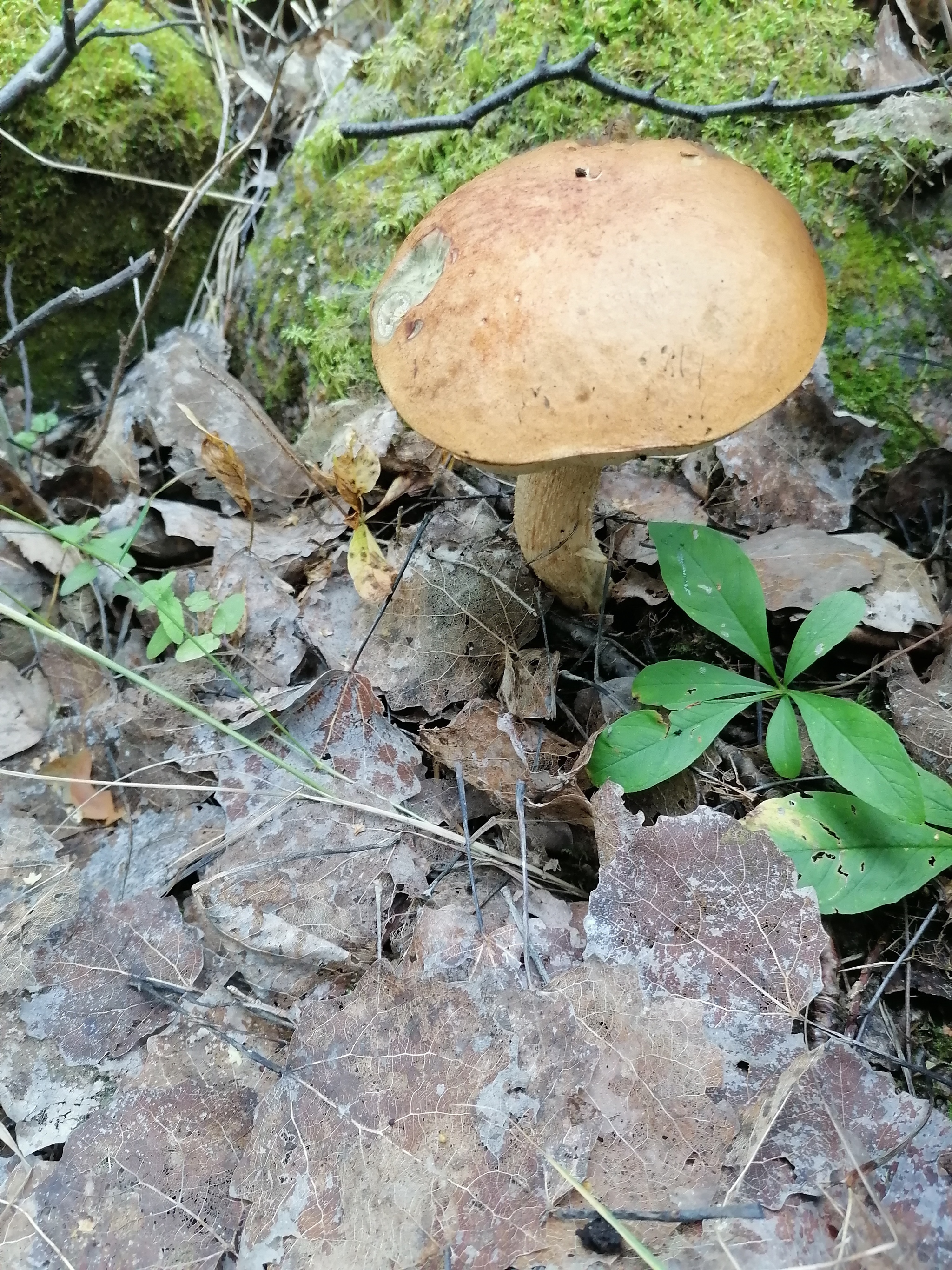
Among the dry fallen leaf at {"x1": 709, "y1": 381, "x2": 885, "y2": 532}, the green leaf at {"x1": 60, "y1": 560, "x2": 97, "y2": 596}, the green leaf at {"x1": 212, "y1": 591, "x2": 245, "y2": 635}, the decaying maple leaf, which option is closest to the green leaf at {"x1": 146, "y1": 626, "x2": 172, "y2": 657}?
the green leaf at {"x1": 212, "y1": 591, "x2": 245, "y2": 635}

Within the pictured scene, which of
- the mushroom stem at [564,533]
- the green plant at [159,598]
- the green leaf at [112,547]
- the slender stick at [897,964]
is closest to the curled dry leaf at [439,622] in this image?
the mushroom stem at [564,533]

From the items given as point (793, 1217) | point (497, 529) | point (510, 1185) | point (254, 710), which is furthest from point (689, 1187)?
point (497, 529)

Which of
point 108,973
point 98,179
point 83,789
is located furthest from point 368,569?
point 98,179

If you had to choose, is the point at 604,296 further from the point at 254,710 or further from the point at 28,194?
the point at 28,194

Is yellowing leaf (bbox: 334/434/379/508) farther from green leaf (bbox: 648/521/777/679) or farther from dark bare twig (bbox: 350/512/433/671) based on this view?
green leaf (bbox: 648/521/777/679)

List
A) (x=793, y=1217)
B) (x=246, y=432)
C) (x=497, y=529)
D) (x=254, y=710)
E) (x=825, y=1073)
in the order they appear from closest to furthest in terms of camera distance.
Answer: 1. (x=793, y=1217)
2. (x=825, y=1073)
3. (x=254, y=710)
4. (x=497, y=529)
5. (x=246, y=432)

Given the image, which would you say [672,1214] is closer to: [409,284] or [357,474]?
[409,284]
